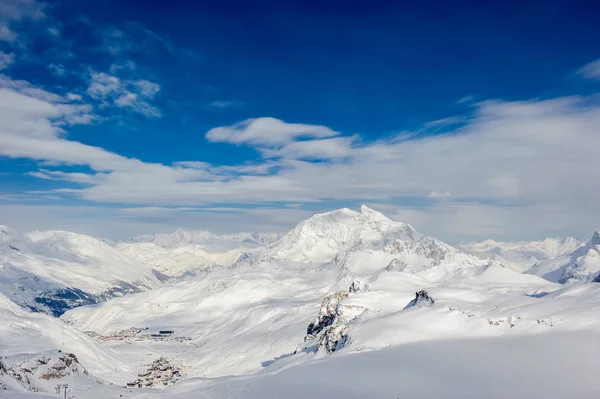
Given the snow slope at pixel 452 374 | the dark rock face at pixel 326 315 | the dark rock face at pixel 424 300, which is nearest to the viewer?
the snow slope at pixel 452 374

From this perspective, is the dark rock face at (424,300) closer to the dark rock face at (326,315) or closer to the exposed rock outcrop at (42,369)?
the dark rock face at (326,315)

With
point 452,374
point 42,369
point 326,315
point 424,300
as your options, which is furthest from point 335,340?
point 42,369

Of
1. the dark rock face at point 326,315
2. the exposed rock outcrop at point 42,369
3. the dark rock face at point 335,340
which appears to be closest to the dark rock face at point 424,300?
the dark rock face at point 335,340

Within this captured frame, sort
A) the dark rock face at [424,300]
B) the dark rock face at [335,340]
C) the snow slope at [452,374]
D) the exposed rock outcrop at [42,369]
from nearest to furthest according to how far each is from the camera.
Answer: the snow slope at [452,374] → the dark rock face at [335,340] → the dark rock face at [424,300] → the exposed rock outcrop at [42,369]

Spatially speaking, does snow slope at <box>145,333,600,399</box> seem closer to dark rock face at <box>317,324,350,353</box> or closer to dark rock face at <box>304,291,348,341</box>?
dark rock face at <box>317,324,350,353</box>

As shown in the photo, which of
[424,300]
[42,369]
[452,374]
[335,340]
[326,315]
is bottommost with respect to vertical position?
[42,369]

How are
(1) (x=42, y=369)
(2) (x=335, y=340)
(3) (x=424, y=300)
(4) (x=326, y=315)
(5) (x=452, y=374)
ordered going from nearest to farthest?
(5) (x=452, y=374), (2) (x=335, y=340), (3) (x=424, y=300), (1) (x=42, y=369), (4) (x=326, y=315)

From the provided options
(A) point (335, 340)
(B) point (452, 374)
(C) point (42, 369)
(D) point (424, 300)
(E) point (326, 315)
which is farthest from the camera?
(E) point (326, 315)

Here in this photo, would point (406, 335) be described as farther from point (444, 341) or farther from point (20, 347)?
point (20, 347)

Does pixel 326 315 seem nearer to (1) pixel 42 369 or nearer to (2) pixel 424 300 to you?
(2) pixel 424 300

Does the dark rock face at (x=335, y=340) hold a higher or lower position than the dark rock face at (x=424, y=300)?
lower

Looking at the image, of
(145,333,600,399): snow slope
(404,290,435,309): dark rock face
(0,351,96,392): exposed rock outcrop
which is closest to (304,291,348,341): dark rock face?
(404,290,435,309): dark rock face
